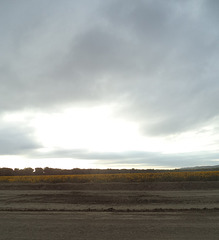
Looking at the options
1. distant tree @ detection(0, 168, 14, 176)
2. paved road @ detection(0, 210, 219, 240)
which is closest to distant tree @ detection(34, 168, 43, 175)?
distant tree @ detection(0, 168, 14, 176)

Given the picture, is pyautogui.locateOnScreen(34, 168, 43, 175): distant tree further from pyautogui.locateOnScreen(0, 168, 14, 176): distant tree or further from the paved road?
the paved road

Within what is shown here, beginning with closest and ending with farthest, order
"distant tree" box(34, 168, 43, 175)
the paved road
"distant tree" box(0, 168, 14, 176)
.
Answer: the paved road → "distant tree" box(0, 168, 14, 176) → "distant tree" box(34, 168, 43, 175)

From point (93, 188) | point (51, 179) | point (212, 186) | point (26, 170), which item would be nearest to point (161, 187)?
point (212, 186)

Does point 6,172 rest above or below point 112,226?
below

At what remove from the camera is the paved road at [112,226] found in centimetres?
795

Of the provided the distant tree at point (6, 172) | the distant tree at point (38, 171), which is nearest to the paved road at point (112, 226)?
the distant tree at point (6, 172)

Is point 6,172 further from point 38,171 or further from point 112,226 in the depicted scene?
point 112,226

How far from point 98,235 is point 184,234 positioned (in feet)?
10.4

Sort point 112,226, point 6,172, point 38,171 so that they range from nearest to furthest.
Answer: point 112,226, point 6,172, point 38,171

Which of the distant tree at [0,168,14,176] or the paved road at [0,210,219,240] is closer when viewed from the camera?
the paved road at [0,210,219,240]

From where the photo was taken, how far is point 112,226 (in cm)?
926

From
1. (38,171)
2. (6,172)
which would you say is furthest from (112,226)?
(38,171)

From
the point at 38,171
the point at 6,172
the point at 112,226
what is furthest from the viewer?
the point at 38,171

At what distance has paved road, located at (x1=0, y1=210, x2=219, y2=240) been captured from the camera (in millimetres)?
7949
